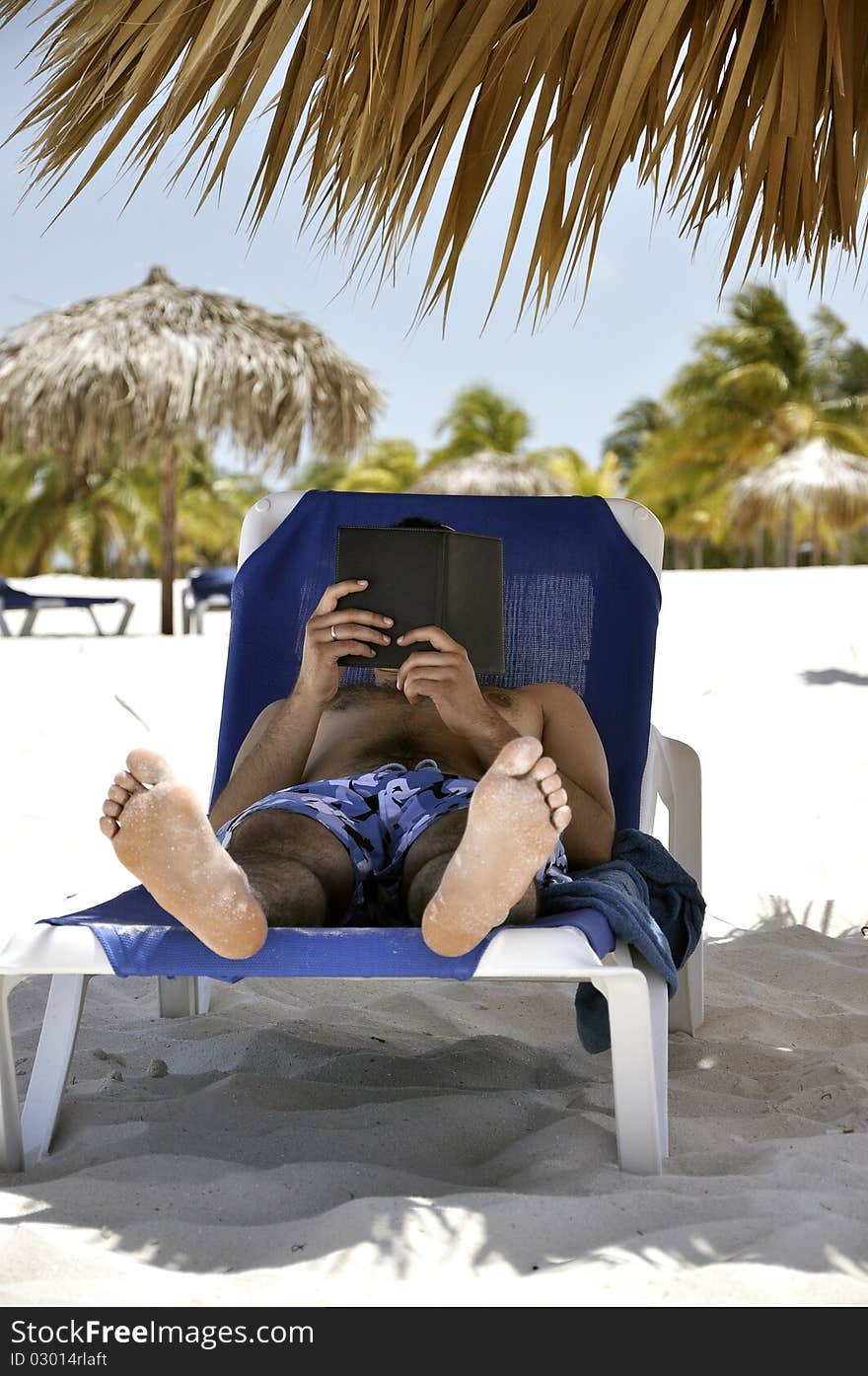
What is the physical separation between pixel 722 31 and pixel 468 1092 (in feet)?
5.94

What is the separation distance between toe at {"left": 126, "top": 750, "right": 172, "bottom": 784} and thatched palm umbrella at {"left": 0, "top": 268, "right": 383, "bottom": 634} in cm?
777

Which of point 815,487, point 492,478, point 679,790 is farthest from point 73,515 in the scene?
point 679,790

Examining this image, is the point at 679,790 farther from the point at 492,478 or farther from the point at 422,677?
the point at 492,478

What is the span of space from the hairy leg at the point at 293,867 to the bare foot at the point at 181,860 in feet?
0.53

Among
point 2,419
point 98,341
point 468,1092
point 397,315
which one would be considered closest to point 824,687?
point 468,1092

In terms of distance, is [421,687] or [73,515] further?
[73,515]

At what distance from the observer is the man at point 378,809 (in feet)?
5.10

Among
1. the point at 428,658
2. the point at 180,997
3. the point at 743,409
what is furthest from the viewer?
the point at 743,409

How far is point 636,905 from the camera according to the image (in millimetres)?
1912

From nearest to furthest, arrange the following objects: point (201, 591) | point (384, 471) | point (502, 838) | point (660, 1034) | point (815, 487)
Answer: point (502, 838), point (660, 1034), point (201, 591), point (815, 487), point (384, 471)

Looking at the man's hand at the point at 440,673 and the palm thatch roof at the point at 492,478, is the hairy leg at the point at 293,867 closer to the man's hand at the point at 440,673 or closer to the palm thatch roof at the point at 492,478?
the man's hand at the point at 440,673

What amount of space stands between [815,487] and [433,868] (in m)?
16.4

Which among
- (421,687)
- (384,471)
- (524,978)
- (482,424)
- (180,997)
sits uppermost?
(482,424)

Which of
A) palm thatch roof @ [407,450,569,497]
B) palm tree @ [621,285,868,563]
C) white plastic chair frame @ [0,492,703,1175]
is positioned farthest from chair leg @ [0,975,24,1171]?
palm tree @ [621,285,868,563]
